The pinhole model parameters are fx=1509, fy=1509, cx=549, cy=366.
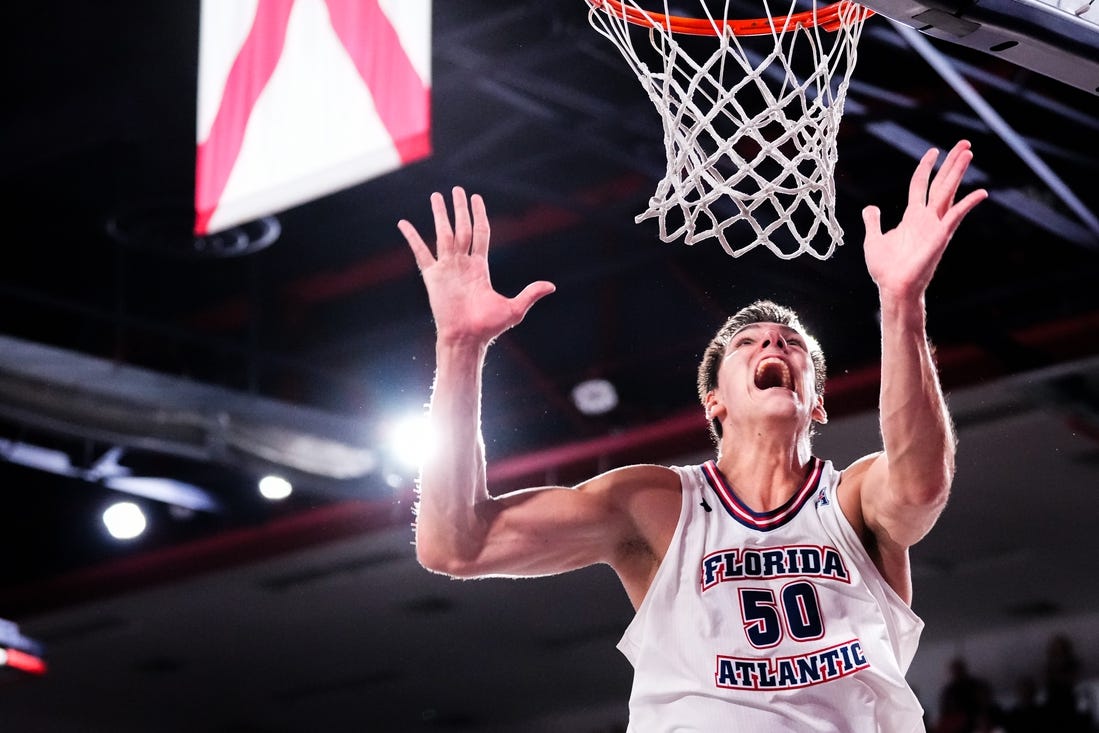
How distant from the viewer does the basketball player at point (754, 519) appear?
2926 millimetres

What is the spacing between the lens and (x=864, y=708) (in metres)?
2.91

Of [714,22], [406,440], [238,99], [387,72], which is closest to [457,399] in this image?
[714,22]

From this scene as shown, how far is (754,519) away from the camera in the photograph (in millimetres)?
3191

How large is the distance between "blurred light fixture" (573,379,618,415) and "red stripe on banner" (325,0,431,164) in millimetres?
4731

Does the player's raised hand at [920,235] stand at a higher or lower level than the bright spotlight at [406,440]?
lower

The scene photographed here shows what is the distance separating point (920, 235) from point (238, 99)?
3163 millimetres

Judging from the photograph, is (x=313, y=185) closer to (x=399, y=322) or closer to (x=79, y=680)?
(x=399, y=322)

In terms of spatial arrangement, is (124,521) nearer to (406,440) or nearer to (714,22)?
(406,440)

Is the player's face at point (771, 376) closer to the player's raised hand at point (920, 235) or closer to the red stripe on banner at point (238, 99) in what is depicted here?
the player's raised hand at point (920, 235)

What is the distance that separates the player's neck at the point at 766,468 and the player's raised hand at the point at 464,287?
57cm

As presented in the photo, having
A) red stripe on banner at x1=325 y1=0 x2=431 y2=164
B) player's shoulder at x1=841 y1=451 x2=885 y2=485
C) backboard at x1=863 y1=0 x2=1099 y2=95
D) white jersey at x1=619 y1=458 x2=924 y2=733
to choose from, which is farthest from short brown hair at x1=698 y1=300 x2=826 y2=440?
red stripe on banner at x1=325 y1=0 x2=431 y2=164

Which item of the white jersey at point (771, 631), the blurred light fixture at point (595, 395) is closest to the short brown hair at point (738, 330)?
the white jersey at point (771, 631)

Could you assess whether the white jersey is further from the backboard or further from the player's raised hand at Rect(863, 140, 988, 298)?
the backboard

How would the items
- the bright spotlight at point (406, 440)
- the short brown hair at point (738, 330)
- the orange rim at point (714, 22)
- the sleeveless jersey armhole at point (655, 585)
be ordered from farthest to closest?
the bright spotlight at point (406, 440) < the orange rim at point (714, 22) < the short brown hair at point (738, 330) < the sleeveless jersey armhole at point (655, 585)
